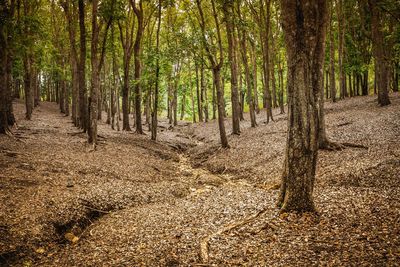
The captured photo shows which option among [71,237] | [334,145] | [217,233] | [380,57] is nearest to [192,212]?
[217,233]

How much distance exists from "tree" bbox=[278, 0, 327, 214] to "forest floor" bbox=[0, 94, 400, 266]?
135 centimetres

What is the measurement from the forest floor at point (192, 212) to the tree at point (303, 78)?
1347 millimetres

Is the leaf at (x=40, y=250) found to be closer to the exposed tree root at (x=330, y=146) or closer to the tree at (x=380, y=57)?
the exposed tree root at (x=330, y=146)

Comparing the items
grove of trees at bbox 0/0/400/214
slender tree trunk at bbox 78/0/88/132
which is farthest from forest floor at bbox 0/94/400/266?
slender tree trunk at bbox 78/0/88/132

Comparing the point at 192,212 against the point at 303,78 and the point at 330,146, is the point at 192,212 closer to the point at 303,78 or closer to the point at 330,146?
the point at 303,78

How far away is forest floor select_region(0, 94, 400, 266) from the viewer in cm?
529

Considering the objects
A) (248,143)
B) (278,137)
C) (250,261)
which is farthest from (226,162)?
(250,261)

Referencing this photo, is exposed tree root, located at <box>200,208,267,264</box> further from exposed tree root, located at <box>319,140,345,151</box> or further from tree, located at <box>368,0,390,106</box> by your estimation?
tree, located at <box>368,0,390,106</box>

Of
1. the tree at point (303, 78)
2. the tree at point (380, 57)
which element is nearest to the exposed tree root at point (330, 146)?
the tree at point (303, 78)

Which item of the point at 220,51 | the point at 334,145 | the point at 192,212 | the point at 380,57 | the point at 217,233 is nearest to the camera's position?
the point at 217,233

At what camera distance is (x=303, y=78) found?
5.98 m

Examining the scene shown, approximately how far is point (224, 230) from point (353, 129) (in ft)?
38.5

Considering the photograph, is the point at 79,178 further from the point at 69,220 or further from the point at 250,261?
the point at 250,261

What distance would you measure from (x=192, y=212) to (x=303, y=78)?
469 centimetres
